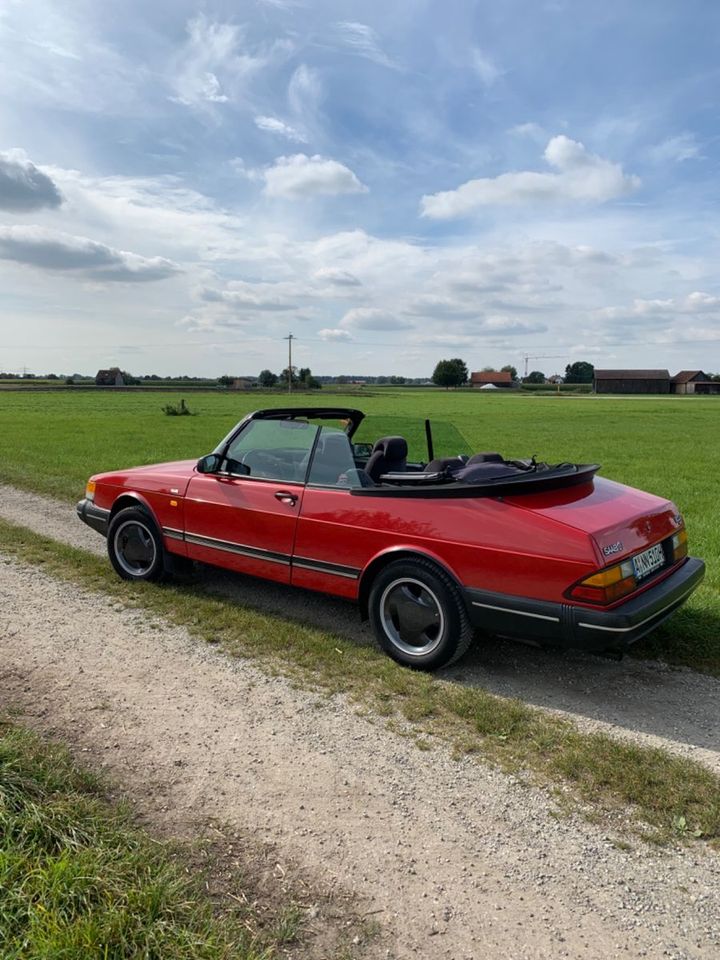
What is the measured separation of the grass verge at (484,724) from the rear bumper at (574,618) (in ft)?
1.29

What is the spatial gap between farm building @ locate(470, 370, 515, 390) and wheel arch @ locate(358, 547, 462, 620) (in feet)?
457

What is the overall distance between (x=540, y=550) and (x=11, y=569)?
482 centimetres

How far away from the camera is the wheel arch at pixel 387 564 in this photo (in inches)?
146

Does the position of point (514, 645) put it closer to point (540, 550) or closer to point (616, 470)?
point (540, 550)

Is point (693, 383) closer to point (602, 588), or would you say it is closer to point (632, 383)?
point (632, 383)

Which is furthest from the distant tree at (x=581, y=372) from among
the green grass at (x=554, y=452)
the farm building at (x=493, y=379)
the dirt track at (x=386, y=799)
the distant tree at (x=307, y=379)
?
the dirt track at (x=386, y=799)

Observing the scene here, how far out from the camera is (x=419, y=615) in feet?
12.7

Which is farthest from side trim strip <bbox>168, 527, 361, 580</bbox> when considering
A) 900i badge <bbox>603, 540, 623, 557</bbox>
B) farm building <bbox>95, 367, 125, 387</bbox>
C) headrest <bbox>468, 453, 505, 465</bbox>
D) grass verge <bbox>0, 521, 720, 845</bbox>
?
farm building <bbox>95, 367, 125, 387</bbox>

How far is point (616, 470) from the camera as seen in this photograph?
13836mm

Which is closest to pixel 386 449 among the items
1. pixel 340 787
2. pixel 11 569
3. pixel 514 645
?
pixel 514 645

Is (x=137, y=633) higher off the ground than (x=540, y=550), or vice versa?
(x=540, y=550)

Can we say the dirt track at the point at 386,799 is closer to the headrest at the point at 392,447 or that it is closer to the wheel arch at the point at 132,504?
the wheel arch at the point at 132,504

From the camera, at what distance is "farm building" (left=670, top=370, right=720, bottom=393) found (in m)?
111

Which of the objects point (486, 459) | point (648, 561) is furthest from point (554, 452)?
point (648, 561)
